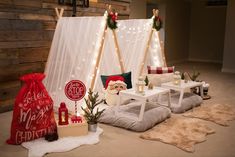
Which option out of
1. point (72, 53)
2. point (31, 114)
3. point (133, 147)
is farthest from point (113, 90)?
point (31, 114)

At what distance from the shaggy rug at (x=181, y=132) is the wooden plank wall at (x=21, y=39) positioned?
7.39 ft

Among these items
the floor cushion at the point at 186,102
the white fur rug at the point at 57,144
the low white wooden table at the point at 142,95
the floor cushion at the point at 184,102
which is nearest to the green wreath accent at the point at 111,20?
the low white wooden table at the point at 142,95

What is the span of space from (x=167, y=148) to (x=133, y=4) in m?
5.52

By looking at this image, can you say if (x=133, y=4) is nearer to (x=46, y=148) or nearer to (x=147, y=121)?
(x=147, y=121)

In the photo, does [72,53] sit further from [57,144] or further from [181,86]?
[181,86]

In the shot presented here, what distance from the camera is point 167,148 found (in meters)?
2.88

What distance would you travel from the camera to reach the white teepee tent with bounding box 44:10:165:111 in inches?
151

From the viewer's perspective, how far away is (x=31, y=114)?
2912mm

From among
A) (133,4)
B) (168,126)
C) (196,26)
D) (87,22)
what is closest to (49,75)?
(87,22)

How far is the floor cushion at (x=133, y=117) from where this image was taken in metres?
3.35

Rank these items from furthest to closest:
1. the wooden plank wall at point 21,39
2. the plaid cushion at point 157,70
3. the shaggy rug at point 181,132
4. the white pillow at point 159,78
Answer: the plaid cushion at point 157,70
the white pillow at point 159,78
the wooden plank wall at point 21,39
the shaggy rug at point 181,132

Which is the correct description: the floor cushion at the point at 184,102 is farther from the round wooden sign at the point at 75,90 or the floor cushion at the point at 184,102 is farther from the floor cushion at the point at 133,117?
the round wooden sign at the point at 75,90

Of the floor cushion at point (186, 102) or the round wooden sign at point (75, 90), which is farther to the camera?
the floor cushion at point (186, 102)

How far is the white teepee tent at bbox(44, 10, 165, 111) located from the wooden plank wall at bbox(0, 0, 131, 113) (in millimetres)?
363
